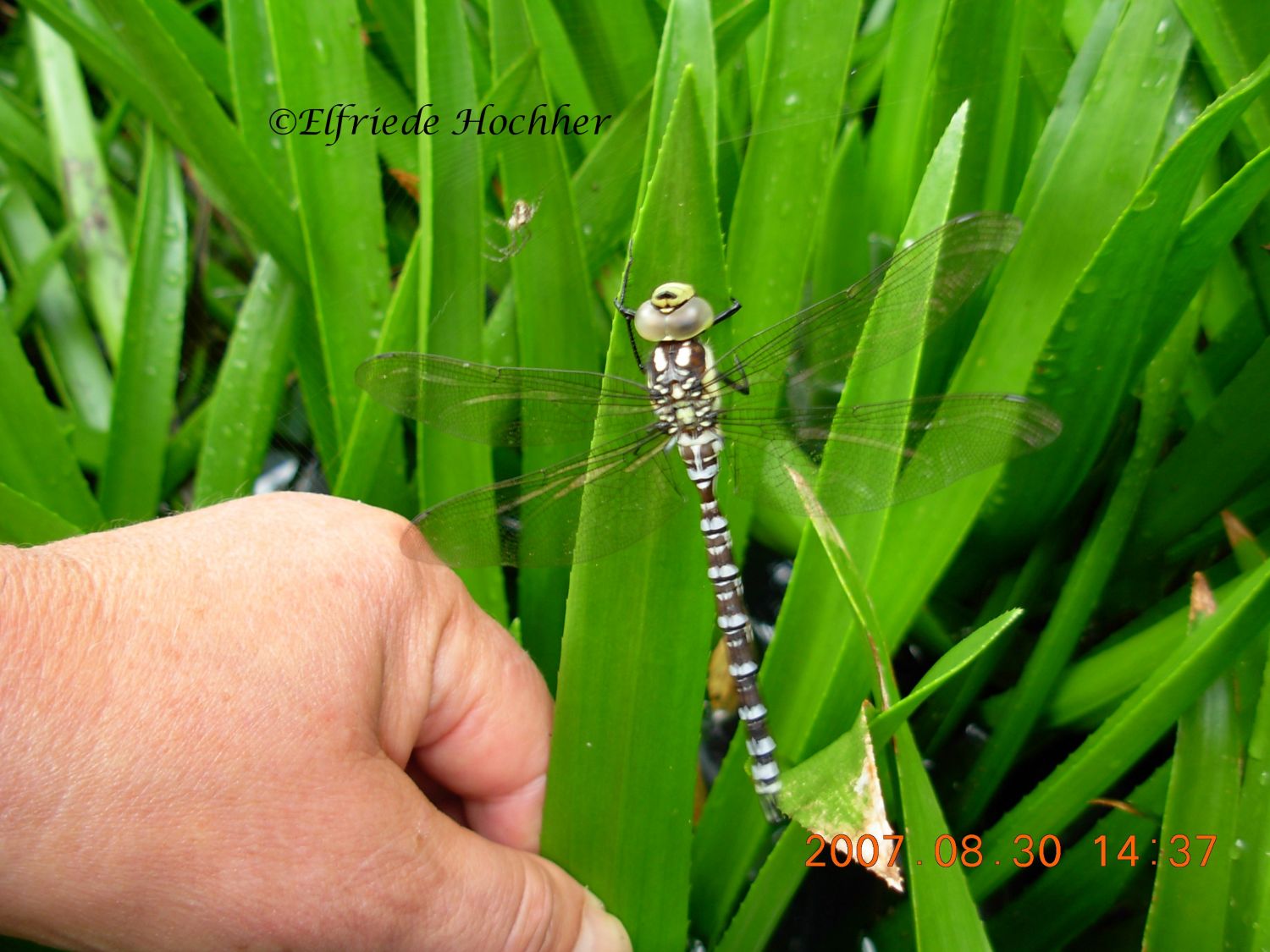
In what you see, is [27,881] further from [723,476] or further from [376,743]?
[723,476]

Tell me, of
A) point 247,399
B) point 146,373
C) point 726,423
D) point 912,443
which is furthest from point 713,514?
point 146,373

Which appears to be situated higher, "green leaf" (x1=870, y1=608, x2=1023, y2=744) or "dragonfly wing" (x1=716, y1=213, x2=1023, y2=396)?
"dragonfly wing" (x1=716, y1=213, x2=1023, y2=396)

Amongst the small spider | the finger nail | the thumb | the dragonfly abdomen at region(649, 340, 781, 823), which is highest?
the small spider

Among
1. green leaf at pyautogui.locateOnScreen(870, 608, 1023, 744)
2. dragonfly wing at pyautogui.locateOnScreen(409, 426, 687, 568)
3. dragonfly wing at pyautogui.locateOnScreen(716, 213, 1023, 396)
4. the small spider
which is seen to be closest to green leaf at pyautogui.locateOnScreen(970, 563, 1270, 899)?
green leaf at pyautogui.locateOnScreen(870, 608, 1023, 744)

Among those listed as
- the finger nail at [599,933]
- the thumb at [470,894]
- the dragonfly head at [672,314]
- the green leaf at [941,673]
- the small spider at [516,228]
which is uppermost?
the small spider at [516,228]

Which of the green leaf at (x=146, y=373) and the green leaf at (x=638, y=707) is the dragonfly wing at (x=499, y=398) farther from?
the green leaf at (x=146, y=373)

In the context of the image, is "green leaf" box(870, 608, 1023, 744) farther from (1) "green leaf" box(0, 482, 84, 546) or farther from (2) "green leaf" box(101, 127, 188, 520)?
(2) "green leaf" box(101, 127, 188, 520)

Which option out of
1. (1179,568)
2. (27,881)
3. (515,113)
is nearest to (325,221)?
(515,113)

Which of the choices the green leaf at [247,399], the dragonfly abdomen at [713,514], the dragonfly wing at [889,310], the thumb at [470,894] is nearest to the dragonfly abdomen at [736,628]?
the dragonfly abdomen at [713,514]
